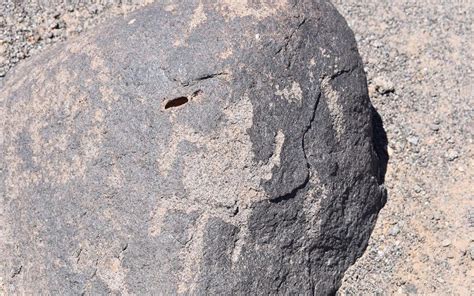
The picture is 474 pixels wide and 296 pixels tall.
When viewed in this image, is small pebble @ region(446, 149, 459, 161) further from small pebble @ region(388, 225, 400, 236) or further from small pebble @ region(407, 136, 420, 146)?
small pebble @ region(388, 225, 400, 236)


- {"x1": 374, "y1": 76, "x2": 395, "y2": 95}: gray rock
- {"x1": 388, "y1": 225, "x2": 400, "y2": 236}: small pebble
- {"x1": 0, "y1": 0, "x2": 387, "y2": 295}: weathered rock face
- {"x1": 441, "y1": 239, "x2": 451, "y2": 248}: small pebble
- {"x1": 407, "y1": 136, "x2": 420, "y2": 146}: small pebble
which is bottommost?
{"x1": 441, "y1": 239, "x2": 451, "y2": 248}: small pebble

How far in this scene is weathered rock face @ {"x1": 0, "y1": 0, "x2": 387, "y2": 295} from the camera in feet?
7.30

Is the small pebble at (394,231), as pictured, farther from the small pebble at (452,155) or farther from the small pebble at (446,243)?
the small pebble at (452,155)

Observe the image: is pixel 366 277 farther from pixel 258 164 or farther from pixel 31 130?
pixel 31 130

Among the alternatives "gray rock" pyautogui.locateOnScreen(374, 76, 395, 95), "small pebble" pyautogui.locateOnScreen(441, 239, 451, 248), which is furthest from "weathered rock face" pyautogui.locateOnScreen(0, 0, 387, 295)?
"gray rock" pyautogui.locateOnScreen(374, 76, 395, 95)

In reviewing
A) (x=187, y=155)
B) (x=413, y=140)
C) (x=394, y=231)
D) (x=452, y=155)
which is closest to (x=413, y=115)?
(x=413, y=140)

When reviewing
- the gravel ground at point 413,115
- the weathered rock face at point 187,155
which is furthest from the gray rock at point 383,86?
the weathered rock face at point 187,155

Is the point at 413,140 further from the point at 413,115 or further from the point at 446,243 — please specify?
the point at 446,243

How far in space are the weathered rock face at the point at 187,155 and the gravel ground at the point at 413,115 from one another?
0.47 meters

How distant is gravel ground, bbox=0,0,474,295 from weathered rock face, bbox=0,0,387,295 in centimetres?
47

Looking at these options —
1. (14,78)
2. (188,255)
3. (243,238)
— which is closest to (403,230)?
(243,238)

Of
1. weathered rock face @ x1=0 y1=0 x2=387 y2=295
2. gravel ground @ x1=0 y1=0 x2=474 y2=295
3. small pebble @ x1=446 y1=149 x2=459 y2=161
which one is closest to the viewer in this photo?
weathered rock face @ x1=0 y1=0 x2=387 y2=295

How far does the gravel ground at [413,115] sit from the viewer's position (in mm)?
2842

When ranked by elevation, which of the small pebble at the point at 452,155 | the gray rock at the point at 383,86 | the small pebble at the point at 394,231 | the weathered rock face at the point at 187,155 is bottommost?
the small pebble at the point at 452,155
